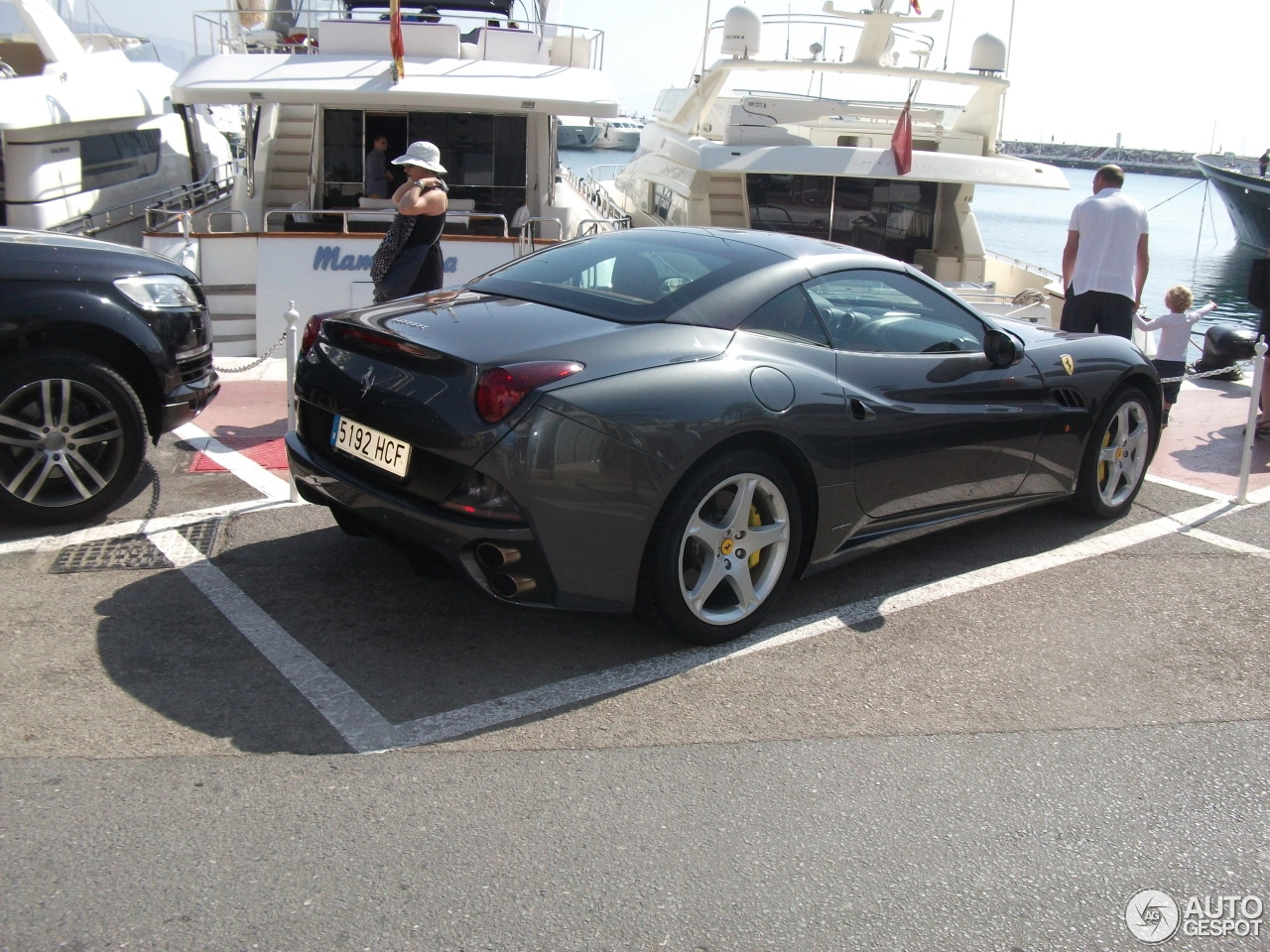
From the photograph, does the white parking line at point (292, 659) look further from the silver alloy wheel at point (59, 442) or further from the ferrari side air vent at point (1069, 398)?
the ferrari side air vent at point (1069, 398)

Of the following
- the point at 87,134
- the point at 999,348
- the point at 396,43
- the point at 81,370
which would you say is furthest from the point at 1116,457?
the point at 87,134

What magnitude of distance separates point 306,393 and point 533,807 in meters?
1.95

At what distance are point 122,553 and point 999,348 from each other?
3808 mm

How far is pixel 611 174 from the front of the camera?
2562 cm

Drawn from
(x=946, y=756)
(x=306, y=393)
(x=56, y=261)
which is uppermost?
(x=56, y=261)

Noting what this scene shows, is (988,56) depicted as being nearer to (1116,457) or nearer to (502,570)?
(1116,457)

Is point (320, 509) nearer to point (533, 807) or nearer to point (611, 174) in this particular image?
point (533, 807)

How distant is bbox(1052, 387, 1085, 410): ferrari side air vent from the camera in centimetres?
535

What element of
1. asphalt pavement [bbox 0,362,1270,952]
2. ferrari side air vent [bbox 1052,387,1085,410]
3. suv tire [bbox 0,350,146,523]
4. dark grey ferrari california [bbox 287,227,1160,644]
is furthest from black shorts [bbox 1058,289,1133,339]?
suv tire [bbox 0,350,146,523]

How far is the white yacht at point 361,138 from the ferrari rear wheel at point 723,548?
22.4 feet

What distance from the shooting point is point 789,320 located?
4391 millimetres

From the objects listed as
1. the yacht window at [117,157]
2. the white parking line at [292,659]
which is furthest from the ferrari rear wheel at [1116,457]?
the yacht window at [117,157]

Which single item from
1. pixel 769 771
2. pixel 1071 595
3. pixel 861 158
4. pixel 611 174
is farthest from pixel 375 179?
pixel 611 174

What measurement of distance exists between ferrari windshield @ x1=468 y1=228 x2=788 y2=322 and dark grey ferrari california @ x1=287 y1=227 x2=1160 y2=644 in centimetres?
1
